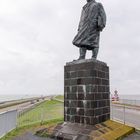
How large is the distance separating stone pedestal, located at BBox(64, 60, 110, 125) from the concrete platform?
273 millimetres

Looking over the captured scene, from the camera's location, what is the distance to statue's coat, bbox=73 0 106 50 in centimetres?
1026

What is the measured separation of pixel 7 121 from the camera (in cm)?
1116

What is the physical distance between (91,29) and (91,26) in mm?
111

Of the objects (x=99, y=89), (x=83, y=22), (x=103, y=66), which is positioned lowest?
(x=99, y=89)

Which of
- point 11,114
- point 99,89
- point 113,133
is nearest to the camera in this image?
point 113,133

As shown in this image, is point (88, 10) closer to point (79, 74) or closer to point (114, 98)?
point (79, 74)

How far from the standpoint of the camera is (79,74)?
9867mm

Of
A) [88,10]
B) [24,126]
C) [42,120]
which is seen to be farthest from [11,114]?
[88,10]

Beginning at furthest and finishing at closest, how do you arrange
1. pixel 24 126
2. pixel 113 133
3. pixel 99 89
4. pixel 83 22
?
pixel 24 126 → pixel 83 22 → pixel 99 89 → pixel 113 133

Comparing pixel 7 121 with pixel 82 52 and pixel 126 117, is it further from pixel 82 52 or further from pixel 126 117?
pixel 126 117

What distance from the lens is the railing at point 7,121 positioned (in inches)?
413

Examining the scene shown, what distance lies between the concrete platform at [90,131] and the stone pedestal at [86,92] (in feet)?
0.90

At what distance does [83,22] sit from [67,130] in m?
4.05

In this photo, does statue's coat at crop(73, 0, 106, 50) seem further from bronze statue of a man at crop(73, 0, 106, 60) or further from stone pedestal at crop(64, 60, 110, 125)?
stone pedestal at crop(64, 60, 110, 125)
